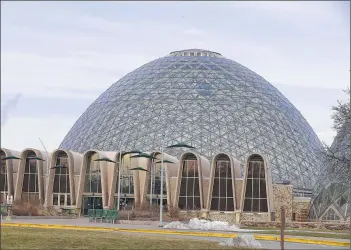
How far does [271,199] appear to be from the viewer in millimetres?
81000

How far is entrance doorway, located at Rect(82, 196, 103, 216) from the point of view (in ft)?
281

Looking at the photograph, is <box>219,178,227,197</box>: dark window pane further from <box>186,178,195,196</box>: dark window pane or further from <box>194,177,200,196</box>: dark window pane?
<box>186,178,195,196</box>: dark window pane

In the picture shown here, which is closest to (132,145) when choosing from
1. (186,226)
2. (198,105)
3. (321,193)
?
(198,105)

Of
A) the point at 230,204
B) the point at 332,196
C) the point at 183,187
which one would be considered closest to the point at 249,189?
the point at 230,204

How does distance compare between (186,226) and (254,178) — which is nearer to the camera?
(186,226)

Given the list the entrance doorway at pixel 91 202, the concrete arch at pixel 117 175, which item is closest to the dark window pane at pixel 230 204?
the concrete arch at pixel 117 175

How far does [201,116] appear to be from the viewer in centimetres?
10625

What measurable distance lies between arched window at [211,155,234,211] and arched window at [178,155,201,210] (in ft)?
7.26

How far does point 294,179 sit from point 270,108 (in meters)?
14.9

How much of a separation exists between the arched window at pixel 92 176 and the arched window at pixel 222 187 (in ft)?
46.9

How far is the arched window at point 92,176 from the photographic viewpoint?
8594cm

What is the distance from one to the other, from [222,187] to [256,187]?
13.0ft

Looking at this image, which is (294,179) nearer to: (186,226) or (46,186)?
(46,186)

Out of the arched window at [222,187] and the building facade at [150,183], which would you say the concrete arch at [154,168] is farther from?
the arched window at [222,187]
